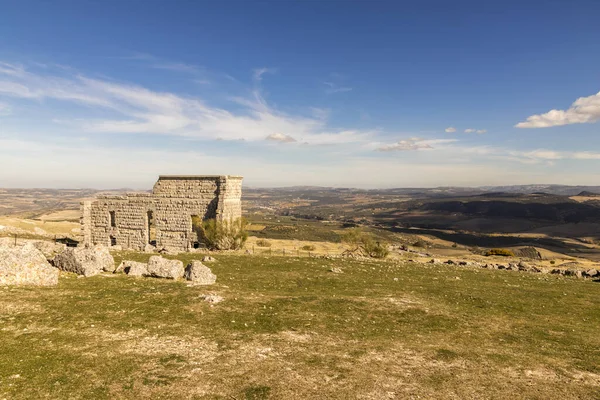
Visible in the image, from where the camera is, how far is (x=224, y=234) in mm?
33812

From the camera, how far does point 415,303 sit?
15.8m

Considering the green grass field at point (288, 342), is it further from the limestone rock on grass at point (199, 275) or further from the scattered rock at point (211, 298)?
the limestone rock on grass at point (199, 275)

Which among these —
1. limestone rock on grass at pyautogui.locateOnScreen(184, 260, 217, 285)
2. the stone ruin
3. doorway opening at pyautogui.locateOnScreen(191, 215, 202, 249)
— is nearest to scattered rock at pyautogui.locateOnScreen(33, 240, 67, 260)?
limestone rock on grass at pyautogui.locateOnScreen(184, 260, 217, 285)

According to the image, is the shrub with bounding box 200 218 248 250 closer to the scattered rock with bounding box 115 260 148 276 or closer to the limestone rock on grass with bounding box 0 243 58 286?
the scattered rock with bounding box 115 260 148 276

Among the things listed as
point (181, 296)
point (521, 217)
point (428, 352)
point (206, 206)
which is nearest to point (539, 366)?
point (428, 352)

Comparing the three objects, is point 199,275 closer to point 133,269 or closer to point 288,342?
point 133,269

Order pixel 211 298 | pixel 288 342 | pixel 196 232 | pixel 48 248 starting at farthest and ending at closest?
pixel 196 232 → pixel 48 248 → pixel 211 298 → pixel 288 342

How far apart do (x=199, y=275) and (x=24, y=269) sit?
6889 mm

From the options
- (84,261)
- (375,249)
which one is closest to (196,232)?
(375,249)

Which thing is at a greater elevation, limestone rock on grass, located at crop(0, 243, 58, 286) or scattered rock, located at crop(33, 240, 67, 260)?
limestone rock on grass, located at crop(0, 243, 58, 286)

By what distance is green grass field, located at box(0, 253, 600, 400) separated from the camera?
8.44 metres

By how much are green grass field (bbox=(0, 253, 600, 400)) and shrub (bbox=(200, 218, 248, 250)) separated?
15956 mm

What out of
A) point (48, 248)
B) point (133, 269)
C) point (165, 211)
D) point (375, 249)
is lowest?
point (375, 249)

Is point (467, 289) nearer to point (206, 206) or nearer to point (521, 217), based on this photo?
point (206, 206)
